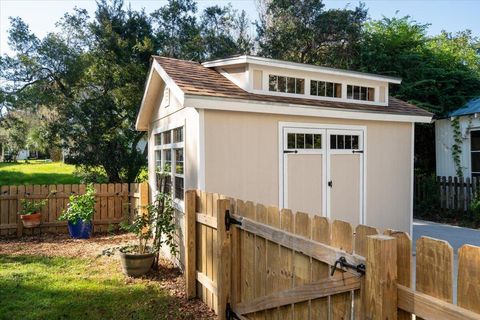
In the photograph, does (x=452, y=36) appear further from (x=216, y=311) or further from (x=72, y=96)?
(x=216, y=311)

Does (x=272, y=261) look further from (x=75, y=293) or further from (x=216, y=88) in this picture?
(x=216, y=88)

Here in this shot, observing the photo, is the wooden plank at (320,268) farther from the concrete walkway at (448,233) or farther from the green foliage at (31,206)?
the green foliage at (31,206)

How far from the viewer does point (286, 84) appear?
720 cm

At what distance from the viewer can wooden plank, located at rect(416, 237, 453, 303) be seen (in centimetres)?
155

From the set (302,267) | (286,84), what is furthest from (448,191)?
(302,267)

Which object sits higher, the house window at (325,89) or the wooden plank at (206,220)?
the house window at (325,89)

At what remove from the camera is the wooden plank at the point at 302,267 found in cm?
251

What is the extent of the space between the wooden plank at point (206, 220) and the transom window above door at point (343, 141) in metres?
3.36

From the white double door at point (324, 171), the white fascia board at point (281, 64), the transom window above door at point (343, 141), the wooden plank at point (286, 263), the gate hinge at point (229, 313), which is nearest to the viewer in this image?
the wooden plank at point (286, 263)

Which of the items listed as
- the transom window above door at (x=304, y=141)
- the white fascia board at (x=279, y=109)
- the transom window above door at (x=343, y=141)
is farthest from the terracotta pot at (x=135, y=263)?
the transom window above door at (x=343, y=141)

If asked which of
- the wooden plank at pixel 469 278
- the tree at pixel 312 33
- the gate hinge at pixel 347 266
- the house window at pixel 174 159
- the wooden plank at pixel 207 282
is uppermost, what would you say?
the tree at pixel 312 33

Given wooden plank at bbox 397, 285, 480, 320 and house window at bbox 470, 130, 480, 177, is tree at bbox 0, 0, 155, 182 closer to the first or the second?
house window at bbox 470, 130, 480, 177

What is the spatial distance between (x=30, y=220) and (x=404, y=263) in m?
8.86

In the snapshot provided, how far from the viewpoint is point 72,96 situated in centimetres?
1448
